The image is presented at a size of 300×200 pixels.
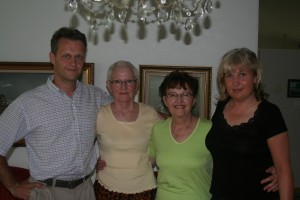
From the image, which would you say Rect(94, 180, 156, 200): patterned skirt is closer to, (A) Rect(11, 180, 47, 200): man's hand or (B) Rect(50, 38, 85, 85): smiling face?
(A) Rect(11, 180, 47, 200): man's hand

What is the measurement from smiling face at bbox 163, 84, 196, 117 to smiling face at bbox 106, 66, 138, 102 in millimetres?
265

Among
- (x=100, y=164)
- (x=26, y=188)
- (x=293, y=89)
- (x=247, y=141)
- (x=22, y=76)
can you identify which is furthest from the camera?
(x=293, y=89)

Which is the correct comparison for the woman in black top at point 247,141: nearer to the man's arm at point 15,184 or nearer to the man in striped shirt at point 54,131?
the man in striped shirt at point 54,131

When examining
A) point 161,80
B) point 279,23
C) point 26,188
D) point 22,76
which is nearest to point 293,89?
point 279,23

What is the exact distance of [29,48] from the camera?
8.36 feet

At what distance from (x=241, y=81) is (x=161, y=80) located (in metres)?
0.95

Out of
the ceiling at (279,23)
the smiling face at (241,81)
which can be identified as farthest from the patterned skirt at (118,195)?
the ceiling at (279,23)

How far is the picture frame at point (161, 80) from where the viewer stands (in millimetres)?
2529

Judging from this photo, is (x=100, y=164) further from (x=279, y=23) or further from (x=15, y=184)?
(x=279, y=23)

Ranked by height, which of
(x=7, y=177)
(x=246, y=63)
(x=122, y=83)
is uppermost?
(x=246, y=63)

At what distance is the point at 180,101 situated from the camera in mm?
1910

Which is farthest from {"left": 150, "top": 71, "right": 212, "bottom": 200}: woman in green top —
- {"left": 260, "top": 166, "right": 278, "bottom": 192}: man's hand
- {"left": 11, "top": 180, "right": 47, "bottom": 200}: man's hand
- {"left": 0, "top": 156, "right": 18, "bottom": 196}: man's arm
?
{"left": 0, "top": 156, "right": 18, "bottom": 196}: man's arm

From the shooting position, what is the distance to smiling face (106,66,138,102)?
202cm

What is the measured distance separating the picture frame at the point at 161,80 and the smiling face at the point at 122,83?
0.50 metres
